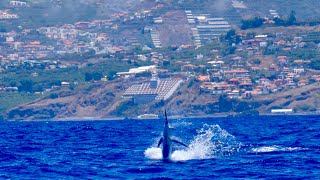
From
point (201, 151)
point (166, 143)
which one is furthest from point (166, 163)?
point (201, 151)

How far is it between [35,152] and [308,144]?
17.7m

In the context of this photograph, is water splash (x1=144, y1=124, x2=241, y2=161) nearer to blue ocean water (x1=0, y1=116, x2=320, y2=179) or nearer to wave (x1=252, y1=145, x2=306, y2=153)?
blue ocean water (x1=0, y1=116, x2=320, y2=179)

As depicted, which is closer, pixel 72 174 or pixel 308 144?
pixel 72 174

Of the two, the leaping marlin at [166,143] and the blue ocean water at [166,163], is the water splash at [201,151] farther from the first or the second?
the leaping marlin at [166,143]

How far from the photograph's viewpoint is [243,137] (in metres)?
107

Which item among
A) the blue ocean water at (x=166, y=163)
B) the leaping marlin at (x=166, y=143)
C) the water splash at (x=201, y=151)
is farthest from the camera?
the water splash at (x=201, y=151)

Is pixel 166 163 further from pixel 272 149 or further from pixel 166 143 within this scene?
pixel 272 149

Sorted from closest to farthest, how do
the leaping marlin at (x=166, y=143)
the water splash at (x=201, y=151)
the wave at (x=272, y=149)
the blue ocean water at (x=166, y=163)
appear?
the blue ocean water at (x=166, y=163)
the leaping marlin at (x=166, y=143)
the water splash at (x=201, y=151)
the wave at (x=272, y=149)

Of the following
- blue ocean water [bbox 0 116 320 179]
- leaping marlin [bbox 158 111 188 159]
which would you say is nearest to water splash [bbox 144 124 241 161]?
blue ocean water [bbox 0 116 320 179]

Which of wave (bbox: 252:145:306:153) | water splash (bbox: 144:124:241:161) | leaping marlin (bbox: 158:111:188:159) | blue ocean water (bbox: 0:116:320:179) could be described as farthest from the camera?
wave (bbox: 252:145:306:153)

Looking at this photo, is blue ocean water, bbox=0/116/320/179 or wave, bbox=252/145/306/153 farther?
wave, bbox=252/145/306/153

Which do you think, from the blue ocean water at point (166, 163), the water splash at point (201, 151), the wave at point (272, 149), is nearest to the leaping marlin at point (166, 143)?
the water splash at point (201, 151)

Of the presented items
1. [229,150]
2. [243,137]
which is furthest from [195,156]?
[243,137]

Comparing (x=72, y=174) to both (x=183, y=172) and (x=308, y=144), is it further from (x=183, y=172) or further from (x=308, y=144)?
(x=308, y=144)
